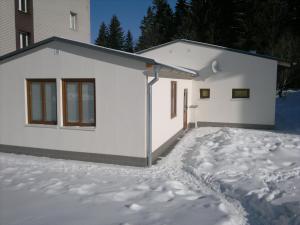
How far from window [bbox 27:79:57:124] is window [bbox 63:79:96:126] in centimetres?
42

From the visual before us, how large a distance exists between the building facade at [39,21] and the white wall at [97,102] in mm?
7234

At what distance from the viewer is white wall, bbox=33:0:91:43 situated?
1689 cm

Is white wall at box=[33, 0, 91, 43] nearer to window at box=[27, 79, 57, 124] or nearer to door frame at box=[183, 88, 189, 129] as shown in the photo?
window at box=[27, 79, 57, 124]

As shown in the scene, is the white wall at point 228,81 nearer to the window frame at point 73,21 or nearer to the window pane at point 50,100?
the window pane at point 50,100

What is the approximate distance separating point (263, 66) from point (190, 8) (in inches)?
915

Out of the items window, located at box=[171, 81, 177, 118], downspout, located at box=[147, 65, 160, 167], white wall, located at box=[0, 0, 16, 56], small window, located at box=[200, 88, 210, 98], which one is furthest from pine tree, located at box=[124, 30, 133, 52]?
downspout, located at box=[147, 65, 160, 167]

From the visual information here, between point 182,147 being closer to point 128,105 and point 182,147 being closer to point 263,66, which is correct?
point 128,105

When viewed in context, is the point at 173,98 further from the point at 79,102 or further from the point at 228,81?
the point at 228,81

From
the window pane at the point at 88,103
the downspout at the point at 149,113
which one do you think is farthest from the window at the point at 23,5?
the downspout at the point at 149,113

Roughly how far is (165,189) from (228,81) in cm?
889

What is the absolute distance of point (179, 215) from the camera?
14.4ft

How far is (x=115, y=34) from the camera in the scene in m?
57.9

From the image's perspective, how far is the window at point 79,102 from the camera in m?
7.73

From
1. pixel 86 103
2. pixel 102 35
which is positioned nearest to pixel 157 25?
pixel 102 35
